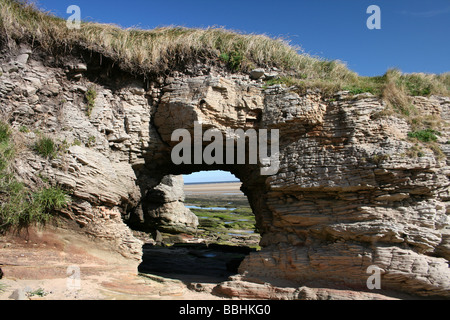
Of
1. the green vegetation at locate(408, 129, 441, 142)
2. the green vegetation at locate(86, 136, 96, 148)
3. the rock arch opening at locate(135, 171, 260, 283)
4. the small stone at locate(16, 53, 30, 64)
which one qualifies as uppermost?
the small stone at locate(16, 53, 30, 64)

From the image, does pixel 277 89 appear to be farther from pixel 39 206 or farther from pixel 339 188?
pixel 39 206

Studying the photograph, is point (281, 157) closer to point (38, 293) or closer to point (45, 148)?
point (45, 148)

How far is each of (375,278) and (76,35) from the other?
9.41 m

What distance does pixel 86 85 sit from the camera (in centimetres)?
866

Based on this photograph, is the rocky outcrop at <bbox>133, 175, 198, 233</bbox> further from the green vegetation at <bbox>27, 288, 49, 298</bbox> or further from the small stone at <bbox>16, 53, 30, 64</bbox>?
the green vegetation at <bbox>27, 288, 49, 298</bbox>

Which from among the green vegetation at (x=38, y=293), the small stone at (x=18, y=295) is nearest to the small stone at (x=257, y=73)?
the green vegetation at (x=38, y=293)

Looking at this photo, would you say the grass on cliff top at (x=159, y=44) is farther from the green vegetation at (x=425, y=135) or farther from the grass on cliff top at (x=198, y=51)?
the green vegetation at (x=425, y=135)

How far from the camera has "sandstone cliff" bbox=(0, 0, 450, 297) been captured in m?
7.12

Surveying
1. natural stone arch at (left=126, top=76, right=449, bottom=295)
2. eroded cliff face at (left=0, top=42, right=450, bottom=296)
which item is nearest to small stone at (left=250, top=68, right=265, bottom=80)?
eroded cliff face at (left=0, top=42, right=450, bottom=296)

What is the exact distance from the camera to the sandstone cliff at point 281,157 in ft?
23.4

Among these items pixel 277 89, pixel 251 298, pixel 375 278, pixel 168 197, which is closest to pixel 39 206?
pixel 251 298

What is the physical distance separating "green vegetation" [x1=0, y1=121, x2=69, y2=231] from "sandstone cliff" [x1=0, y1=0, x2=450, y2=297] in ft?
0.72

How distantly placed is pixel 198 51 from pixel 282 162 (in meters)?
4.03

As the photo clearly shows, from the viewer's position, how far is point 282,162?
844cm
